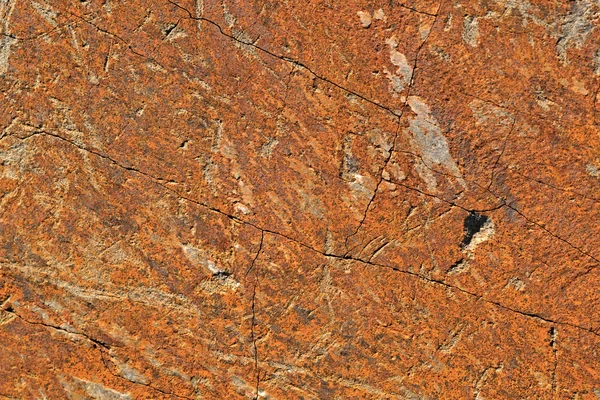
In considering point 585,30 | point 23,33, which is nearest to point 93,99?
point 23,33

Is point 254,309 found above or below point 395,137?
below

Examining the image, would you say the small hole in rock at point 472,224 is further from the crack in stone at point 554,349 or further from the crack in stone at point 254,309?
the crack in stone at point 254,309

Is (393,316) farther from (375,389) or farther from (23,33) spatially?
(23,33)

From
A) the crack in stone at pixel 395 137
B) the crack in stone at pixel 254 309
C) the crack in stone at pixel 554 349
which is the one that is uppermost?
the crack in stone at pixel 395 137

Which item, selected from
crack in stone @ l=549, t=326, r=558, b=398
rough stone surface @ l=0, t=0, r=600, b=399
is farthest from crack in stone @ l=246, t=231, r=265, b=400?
crack in stone @ l=549, t=326, r=558, b=398

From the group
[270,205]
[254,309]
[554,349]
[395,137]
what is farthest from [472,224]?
[254,309]

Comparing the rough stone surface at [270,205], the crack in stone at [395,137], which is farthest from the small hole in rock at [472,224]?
the crack in stone at [395,137]

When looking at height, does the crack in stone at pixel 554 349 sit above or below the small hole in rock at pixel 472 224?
below

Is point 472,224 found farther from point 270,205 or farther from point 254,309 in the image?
point 254,309

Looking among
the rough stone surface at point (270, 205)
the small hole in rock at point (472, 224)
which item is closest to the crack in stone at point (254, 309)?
the rough stone surface at point (270, 205)
